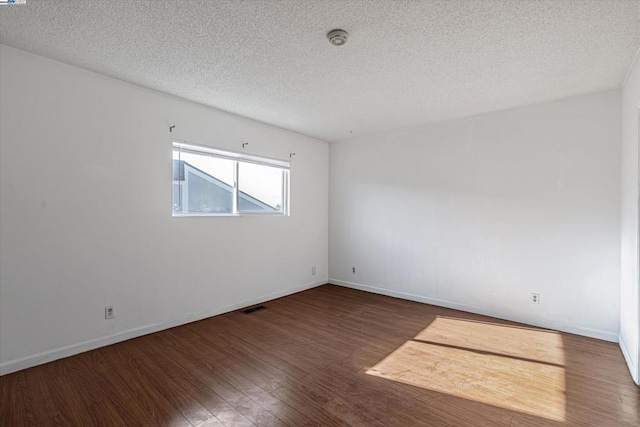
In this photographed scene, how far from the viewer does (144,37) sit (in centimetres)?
219

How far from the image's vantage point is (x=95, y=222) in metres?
2.81

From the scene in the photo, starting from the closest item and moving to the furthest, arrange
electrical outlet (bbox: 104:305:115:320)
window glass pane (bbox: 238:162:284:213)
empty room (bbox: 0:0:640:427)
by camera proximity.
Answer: empty room (bbox: 0:0:640:427), electrical outlet (bbox: 104:305:115:320), window glass pane (bbox: 238:162:284:213)

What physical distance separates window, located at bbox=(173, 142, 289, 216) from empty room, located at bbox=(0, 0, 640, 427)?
0.03 m

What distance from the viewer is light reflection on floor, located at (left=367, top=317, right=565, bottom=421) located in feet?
6.93

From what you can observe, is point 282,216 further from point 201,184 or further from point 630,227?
point 630,227

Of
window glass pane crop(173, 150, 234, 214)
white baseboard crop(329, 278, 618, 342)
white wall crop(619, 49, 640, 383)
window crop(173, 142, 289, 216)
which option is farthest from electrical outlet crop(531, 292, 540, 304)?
window glass pane crop(173, 150, 234, 214)

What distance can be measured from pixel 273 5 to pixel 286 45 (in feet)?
1.43

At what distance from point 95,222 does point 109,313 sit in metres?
0.88

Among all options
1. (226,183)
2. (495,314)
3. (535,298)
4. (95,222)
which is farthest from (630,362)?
(95,222)

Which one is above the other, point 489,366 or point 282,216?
point 282,216

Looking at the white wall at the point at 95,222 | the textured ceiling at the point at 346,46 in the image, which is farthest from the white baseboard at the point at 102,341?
the textured ceiling at the point at 346,46

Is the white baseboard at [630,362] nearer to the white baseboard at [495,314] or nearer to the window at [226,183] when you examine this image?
the white baseboard at [495,314]

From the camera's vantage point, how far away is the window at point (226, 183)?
3504 millimetres

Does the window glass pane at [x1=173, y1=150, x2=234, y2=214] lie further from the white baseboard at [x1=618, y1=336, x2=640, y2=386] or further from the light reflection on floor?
the white baseboard at [x1=618, y1=336, x2=640, y2=386]
